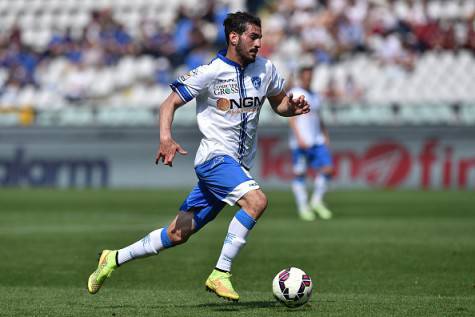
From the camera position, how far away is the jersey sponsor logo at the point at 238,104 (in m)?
8.21

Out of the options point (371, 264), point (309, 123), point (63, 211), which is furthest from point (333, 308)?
point (63, 211)

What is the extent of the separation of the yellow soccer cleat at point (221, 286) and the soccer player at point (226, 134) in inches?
1.8

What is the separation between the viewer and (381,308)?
305 inches

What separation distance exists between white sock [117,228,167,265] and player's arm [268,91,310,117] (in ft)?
4.67

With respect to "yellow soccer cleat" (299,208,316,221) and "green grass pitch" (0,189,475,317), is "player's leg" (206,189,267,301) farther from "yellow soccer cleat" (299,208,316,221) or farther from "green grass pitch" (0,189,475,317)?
"yellow soccer cleat" (299,208,316,221)

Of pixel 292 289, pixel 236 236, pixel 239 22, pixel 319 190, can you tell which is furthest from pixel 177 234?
pixel 319 190

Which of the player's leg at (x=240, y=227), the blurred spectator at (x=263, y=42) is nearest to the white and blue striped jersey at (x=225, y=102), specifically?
the player's leg at (x=240, y=227)

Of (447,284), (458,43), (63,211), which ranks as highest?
(458,43)

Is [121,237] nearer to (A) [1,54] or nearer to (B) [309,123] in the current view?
(B) [309,123]

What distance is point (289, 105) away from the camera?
8.54 metres

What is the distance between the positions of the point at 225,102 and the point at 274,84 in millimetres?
562

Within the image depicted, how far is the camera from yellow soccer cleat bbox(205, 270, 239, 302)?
25.4 ft

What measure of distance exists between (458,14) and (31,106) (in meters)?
11.9

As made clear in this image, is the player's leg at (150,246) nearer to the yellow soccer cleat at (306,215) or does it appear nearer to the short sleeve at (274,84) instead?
the short sleeve at (274,84)
